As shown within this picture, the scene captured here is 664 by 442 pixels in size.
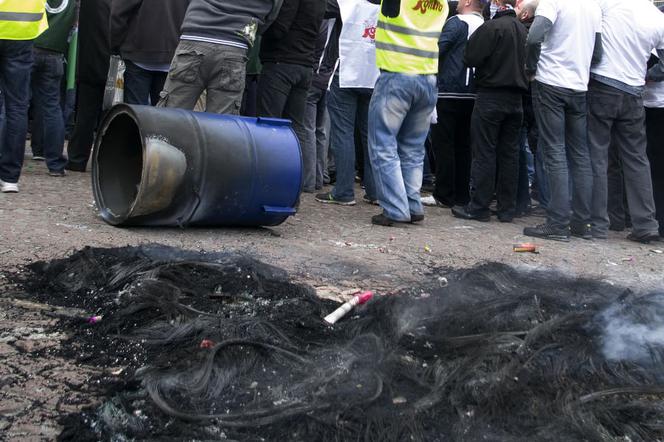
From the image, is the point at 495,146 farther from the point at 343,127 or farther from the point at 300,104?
the point at 300,104

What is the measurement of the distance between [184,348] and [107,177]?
9.72 feet

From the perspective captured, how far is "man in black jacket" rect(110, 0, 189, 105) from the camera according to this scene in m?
7.04

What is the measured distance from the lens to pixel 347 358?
3139 mm

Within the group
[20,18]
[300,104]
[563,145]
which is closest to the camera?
[20,18]

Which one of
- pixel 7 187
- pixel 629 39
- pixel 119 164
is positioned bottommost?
pixel 7 187

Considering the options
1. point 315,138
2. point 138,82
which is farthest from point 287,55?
point 138,82

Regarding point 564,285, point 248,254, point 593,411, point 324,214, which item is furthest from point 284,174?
point 593,411

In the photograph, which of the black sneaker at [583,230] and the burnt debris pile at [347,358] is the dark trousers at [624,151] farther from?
the burnt debris pile at [347,358]

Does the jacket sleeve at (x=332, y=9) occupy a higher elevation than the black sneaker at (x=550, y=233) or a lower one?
higher

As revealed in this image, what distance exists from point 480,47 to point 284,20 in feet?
5.59

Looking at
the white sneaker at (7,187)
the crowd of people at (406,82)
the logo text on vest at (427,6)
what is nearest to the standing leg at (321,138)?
the crowd of people at (406,82)

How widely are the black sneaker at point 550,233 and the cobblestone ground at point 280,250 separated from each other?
9cm

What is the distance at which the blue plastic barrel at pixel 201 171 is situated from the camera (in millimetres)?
5145

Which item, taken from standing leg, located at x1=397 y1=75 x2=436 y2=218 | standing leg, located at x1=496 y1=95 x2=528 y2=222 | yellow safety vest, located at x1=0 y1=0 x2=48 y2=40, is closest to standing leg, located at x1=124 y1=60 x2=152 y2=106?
yellow safety vest, located at x1=0 y1=0 x2=48 y2=40
